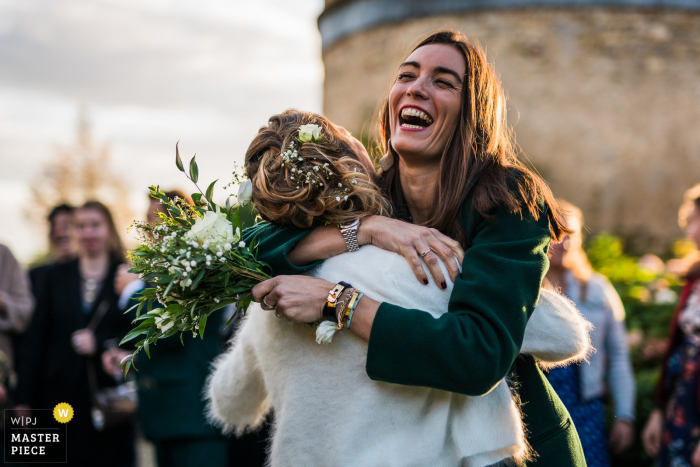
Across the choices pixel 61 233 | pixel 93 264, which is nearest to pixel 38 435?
pixel 93 264

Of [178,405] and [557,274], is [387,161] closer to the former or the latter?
[557,274]

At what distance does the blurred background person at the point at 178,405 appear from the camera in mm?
3777

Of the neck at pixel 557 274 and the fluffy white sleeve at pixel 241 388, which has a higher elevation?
the neck at pixel 557 274

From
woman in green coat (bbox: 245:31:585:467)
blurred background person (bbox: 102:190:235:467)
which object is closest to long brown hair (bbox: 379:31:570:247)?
woman in green coat (bbox: 245:31:585:467)

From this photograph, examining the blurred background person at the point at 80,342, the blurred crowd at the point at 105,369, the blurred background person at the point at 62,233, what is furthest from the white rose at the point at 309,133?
the blurred background person at the point at 62,233

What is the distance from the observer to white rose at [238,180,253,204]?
201cm

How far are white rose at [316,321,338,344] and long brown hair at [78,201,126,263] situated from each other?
11.3ft

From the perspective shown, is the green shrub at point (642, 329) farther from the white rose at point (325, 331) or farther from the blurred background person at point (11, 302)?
the blurred background person at point (11, 302)

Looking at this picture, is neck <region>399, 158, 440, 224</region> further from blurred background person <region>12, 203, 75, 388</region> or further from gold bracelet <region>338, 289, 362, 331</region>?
blurred background person <region>12, 203, 75, 388</region>

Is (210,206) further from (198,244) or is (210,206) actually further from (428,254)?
(428,254)

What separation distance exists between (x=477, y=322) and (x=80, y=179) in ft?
82.3

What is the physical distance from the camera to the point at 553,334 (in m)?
1.94

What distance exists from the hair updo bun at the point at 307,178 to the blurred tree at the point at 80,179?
868 inches

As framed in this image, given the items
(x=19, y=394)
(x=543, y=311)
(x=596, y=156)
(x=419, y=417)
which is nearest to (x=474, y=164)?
(x=543, y=311)
